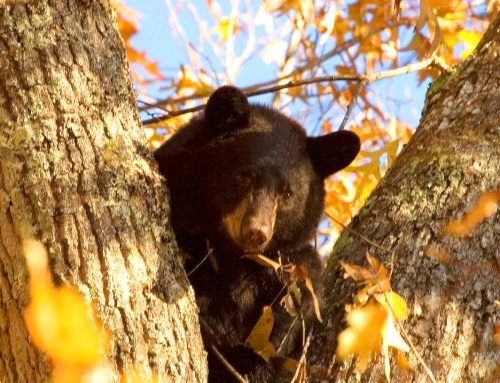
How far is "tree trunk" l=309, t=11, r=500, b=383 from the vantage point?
144 inches

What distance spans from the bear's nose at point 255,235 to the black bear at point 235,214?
102 millimetres

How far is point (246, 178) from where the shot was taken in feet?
15.1

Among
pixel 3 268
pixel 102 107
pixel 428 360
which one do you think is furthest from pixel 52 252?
pixel 428 360

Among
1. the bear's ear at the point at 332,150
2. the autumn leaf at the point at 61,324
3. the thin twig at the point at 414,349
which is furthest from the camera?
the bear's ear at the point at 332,150

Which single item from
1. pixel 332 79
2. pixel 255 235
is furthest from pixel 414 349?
pixel 332 79

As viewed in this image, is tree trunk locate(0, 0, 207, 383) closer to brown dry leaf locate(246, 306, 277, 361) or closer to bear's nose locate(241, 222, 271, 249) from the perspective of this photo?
brown dry leaf locate(246, 306, 277, 361)

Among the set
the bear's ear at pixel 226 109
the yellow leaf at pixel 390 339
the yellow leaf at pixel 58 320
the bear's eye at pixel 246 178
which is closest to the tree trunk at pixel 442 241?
the yellow leaf at pixel 390 339

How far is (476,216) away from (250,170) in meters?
1.37

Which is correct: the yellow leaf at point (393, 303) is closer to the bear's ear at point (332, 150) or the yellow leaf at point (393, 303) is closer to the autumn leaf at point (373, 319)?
the autumn leaf at point (373, 319)

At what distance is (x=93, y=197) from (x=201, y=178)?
1.54 metres

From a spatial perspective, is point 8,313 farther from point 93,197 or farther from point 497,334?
point 497,334

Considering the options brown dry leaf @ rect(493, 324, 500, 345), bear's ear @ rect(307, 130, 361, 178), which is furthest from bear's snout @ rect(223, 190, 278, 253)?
brown dry leaf @ rect(493, 324, 500, 345)

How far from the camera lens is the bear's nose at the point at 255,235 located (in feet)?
13.8

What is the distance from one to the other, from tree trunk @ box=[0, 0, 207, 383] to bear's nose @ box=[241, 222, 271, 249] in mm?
802
